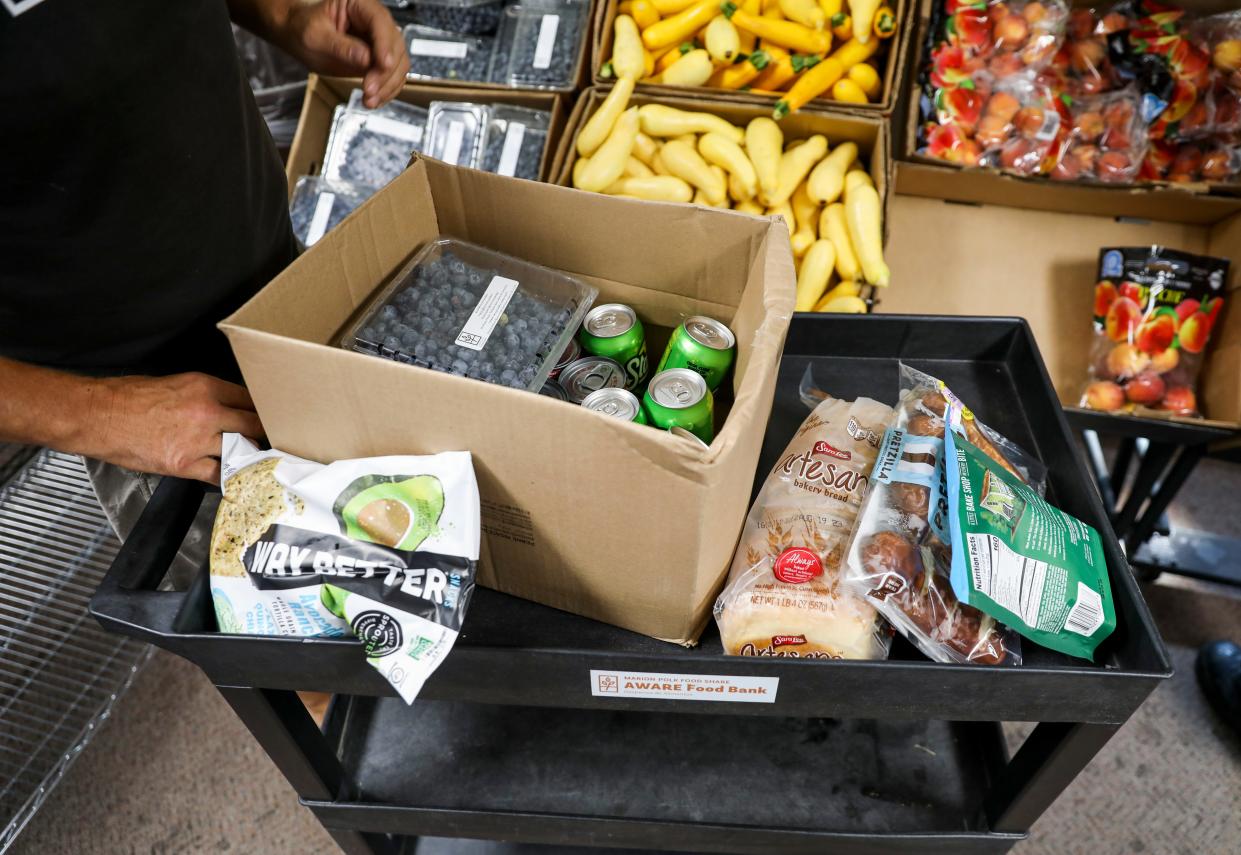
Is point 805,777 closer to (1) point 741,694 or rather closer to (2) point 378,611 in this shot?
(1) point 741,694

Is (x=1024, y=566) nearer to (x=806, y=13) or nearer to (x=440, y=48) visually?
(x=806, y=13)

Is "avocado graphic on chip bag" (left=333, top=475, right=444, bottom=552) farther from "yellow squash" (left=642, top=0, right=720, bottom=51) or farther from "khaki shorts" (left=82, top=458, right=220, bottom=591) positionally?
"yellow squash" (left=642, top=0, right=720, bottom=51)

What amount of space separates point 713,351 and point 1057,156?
1.49 metres

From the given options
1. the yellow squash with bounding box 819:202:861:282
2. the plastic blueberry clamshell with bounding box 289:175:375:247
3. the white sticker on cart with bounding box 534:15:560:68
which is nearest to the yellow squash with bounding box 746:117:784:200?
the yellow squash with bounding box 819:202:861:282

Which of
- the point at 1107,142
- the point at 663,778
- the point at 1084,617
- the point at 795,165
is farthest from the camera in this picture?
the point at 1107,142

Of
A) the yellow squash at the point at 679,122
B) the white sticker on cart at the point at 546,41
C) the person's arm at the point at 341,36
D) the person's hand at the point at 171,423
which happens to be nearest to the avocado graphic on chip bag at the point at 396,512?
the person's hand at the point at 171,423

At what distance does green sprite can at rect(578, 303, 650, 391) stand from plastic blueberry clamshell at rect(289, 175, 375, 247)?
3.92 feet

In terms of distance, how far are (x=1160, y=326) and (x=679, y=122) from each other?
1094 millimetres

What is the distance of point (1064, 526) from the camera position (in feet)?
2.45

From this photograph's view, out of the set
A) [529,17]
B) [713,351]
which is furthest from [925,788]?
[529,17]

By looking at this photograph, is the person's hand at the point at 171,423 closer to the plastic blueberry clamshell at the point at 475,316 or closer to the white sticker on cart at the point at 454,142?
the plastic blueberry clamshell at the point at 475,316

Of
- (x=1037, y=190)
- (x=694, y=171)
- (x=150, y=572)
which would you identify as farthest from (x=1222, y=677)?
(x=150, y=572)

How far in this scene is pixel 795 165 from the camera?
1732mm

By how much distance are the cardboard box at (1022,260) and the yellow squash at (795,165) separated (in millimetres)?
238
